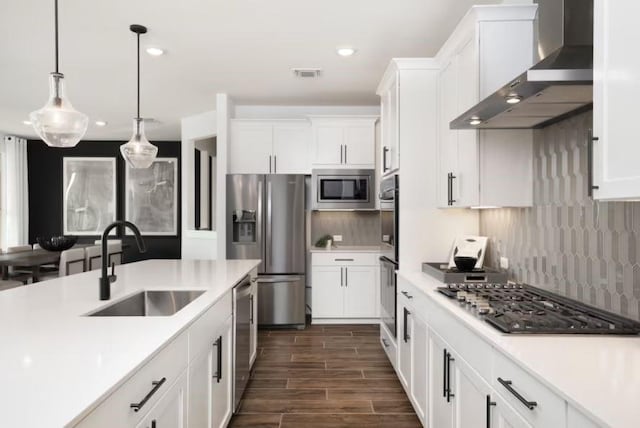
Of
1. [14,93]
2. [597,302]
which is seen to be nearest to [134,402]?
[597,302]

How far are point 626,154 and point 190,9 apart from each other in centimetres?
281

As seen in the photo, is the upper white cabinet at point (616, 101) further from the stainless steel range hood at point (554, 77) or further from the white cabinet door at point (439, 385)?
the white cabinet door at point (439, 385)

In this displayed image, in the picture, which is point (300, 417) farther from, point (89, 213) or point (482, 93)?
point (89, 213)

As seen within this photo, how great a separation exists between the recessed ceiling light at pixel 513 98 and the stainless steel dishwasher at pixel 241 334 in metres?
1.86

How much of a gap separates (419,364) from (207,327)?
1336 mm

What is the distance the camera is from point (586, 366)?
121 centimetres

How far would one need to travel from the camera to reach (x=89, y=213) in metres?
8.02

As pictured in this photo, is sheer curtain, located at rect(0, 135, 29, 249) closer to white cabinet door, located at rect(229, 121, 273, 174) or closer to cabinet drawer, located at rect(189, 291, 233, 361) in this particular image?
white cabinet door, located at rect(229, 121, 273, 174)

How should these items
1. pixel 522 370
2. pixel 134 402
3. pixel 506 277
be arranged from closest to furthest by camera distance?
pixel 134 402
pixel 522 370
pixel 506 277

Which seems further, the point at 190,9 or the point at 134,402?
the point at 190,9

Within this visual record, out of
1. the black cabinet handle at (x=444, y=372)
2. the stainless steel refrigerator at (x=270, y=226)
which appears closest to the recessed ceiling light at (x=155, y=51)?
the stainless steel refrigerator at (x=270, y=226)

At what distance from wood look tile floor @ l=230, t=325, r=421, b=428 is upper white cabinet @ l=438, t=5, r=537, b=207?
150 centimetres

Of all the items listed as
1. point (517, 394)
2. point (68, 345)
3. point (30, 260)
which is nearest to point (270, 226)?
point (30, 260)

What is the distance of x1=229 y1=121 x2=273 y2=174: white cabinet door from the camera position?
5.29 m
